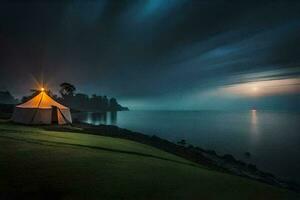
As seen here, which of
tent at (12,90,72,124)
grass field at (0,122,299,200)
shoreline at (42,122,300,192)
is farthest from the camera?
tent at (12,90,72,124)

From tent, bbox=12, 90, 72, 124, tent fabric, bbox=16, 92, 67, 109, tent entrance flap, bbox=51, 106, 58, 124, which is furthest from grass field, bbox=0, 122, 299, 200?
tent entrance flap, bbox=51, 106, 58, 124

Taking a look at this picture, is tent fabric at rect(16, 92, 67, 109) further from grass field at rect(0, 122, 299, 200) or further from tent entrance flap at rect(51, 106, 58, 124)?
grass field at rect(0, 122, 299, 200)

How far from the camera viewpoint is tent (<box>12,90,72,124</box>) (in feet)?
90.3

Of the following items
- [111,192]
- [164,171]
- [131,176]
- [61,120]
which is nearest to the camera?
[111,192]

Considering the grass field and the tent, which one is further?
the tent

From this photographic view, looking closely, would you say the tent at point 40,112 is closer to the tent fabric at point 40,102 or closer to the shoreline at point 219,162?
the tent fabric at point 40,102

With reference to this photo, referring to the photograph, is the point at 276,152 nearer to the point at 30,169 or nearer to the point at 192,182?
the point at 192,182

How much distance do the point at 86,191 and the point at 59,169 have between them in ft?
8.45

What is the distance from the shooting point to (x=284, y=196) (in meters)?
9.14

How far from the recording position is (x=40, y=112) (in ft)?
91.6

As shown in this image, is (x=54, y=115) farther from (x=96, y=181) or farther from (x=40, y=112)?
(x=96, y=181)

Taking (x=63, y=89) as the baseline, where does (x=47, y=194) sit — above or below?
below

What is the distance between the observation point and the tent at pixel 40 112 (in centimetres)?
2752

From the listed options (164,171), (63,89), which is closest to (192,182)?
(164,171)
